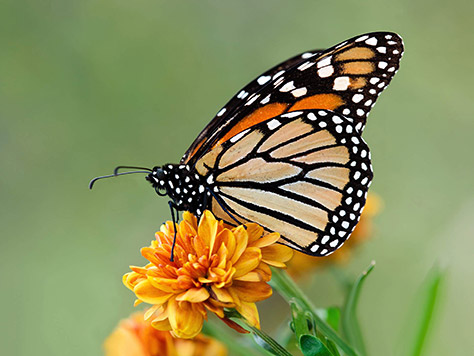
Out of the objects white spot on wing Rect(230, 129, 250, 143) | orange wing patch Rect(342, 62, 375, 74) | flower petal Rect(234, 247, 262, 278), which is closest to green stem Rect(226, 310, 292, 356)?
flower petal Rect(234, 247, 262, 278)

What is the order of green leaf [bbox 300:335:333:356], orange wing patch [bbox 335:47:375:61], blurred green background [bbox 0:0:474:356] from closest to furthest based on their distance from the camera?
green leaf [bbox 300:335:333:356] < orange wing patch [bbox 335:47:375:61] < blurred green background [bbox 0:0:474:356]

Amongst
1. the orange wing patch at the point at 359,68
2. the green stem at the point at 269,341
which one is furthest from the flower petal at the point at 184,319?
the orange wing patch at the point at 359,68

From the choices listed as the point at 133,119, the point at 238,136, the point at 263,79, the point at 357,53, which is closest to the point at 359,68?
the point at 357,53

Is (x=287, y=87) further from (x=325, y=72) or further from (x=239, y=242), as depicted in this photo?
(x=239, y=242)

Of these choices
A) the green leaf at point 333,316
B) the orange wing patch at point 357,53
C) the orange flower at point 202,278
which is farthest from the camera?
the orange wing patch at point 357,53

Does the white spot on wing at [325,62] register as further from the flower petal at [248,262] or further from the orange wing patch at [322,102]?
the flower petal at [248,262]

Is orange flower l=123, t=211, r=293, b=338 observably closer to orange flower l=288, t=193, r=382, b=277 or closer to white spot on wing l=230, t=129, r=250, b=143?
white spot on wing l=230, t=129, r=250, b=143
